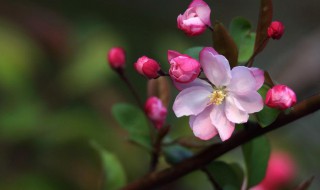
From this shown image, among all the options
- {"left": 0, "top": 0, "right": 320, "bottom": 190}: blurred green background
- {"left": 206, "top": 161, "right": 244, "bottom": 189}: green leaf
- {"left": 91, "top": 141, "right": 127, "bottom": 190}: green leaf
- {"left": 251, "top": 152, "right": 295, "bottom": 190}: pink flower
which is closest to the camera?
{"left": 206, "top": 161, "right": 244, "bottom": 189}: green leaf

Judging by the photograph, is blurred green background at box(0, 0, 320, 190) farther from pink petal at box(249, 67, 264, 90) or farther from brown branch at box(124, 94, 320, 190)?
pink petal at box(249, 67, 264, 90)

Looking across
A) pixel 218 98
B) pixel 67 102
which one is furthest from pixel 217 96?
pixel 67 102

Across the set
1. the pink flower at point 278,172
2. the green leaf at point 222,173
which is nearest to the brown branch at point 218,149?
the green leaf at point 222,173

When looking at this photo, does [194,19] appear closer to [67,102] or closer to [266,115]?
[266,115]

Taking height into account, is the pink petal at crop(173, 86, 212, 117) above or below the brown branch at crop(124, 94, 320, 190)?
above

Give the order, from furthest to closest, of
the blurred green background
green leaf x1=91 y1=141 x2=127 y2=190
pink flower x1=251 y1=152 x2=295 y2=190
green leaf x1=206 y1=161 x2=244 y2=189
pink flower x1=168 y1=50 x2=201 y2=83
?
the blurred green background
pink flower x1=251 y1=152 x2=295 y2=190
green leaf x1=91 y1=141 x2=127 y2=190
green leaf x1=206 y1=161 x2=244 y2=189
pink flower x1=168 y1=50 x2=201 y2=83

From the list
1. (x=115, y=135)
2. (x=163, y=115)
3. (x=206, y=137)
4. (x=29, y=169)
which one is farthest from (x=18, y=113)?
(x=206, y=137)

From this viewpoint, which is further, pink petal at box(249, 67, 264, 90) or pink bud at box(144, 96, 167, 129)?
pink bud at box(144, 96, 167, 129)

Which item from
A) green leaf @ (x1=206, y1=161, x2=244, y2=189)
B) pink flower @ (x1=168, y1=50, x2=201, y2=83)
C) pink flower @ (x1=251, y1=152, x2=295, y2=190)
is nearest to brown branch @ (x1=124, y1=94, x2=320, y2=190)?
green leaf @ (x1=206, y1=161, x2=244, y2=189)
